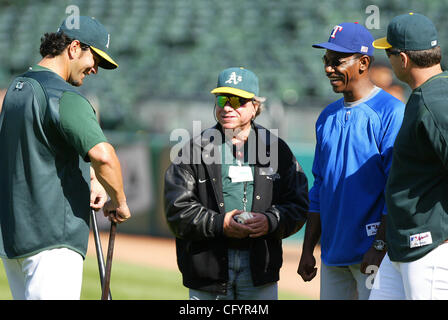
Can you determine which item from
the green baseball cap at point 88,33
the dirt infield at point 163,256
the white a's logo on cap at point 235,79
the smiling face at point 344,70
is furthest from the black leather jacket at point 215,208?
the dirt infield at point 163,256

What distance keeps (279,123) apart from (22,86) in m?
8.50

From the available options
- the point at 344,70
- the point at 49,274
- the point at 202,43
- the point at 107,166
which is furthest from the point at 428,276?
the point at 202,43

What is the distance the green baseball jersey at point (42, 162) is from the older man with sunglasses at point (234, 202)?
2.14 feet

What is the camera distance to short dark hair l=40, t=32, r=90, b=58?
3.90m

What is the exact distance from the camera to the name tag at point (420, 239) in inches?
136

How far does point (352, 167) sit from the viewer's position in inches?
164

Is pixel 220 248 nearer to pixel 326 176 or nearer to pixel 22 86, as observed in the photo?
pixel 326 176

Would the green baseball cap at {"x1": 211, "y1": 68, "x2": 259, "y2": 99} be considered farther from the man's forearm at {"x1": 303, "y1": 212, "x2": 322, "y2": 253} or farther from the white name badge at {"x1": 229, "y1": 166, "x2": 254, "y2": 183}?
the man's forearm at {"x1": 303, "y1": 212, "x2": 322, "y2": 253}

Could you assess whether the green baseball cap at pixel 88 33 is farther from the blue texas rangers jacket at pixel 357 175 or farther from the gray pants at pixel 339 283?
the gray pants at pixel 339 283

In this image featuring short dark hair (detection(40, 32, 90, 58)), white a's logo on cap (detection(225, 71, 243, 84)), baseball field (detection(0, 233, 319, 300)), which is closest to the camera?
short dark hair (detection(40, 32, 90, 58))

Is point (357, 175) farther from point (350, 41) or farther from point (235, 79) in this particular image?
point (235, 79)

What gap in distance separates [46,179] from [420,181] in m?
1.98

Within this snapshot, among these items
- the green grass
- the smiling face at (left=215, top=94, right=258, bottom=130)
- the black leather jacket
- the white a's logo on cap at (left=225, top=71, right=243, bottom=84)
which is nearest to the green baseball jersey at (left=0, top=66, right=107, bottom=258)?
the black leather jacket

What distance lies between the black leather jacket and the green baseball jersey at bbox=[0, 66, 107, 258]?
0.61 meters
